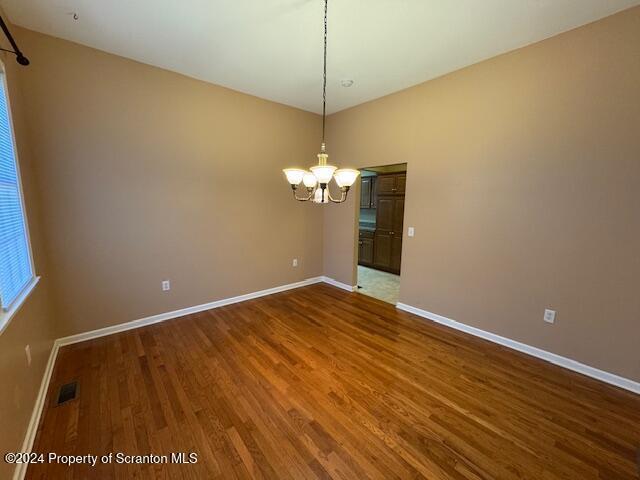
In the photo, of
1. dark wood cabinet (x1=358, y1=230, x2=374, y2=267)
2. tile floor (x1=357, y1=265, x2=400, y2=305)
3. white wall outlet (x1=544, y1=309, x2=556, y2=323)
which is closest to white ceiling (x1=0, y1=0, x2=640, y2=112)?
white wall outlet (x1=544, y1=309, x2=556, y2=323)

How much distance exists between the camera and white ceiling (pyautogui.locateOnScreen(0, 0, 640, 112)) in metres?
1.91

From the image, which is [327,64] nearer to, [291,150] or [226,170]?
[291,150]

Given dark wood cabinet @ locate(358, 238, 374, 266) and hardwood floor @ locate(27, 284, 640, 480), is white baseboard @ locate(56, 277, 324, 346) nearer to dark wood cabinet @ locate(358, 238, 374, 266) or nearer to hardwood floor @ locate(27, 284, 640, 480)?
hardwood floor @ locate(27, 284, 640, 480)

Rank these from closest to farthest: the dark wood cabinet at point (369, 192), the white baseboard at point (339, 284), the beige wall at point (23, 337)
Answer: the beige wall at point (23, 337) < the white baseboard at point (339, 284) < the dark wood cabinet at point (369, 192)

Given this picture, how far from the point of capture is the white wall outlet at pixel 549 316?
2361 millimetres

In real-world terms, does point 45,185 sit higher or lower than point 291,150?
lower

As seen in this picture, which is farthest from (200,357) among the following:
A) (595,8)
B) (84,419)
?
(595,8)

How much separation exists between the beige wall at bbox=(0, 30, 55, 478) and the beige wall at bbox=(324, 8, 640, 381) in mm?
3530

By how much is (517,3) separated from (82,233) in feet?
13.7

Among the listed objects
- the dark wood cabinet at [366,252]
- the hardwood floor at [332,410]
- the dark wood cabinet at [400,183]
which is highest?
the dark wood cabinet at [400,183]

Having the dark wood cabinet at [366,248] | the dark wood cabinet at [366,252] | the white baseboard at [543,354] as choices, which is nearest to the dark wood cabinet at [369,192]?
the dark wood cabinet at [366,248]

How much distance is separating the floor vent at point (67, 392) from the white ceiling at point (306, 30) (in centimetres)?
291

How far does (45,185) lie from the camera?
2.33 meters

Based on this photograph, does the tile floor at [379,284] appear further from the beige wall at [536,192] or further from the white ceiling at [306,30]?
the white ceiling at [306,30]
